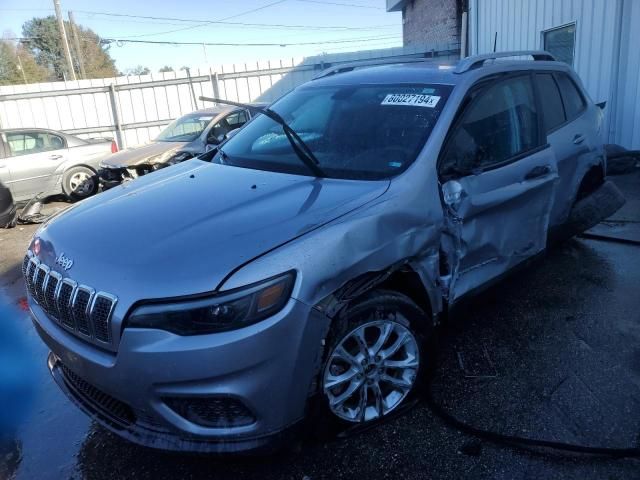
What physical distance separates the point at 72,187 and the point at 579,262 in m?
8.44

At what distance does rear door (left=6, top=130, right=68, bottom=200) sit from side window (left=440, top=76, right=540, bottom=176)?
8.15 meters

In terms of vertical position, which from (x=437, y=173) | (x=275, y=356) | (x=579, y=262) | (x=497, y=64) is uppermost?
(x=497, y=64)

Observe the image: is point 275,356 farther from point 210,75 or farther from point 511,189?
point 210,75

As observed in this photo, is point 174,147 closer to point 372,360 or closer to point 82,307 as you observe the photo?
point 82,307

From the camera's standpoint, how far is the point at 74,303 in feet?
6.81

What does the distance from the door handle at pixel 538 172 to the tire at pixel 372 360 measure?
131cm

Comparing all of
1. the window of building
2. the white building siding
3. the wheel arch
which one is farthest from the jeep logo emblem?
the window of building

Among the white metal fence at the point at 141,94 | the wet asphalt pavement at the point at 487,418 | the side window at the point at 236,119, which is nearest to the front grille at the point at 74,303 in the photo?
the wet asphalt pavement at the point at 487,418

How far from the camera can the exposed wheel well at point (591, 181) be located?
4.23m

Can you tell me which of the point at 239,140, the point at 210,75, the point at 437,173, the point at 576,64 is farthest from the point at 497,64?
the point at 210,75

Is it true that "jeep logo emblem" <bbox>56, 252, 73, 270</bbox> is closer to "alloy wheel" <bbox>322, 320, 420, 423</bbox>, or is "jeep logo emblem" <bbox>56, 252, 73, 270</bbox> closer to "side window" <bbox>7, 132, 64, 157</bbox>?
"alloy wheel" <bbox>322, 320, 420, 423</bbox>

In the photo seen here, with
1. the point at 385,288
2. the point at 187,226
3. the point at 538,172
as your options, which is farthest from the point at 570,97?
the point at 187,226

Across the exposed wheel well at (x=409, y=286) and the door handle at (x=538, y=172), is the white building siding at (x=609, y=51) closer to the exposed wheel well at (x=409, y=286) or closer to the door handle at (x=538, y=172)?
the door handle at (x=538, y=172)

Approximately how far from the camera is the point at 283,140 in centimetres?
318
